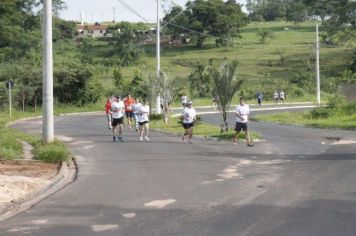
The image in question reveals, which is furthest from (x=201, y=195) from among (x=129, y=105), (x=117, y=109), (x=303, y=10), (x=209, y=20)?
(x=209, y=20)

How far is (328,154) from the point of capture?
19781 millimetres

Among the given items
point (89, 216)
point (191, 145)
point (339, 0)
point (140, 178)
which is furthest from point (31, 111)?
point (89, 216)

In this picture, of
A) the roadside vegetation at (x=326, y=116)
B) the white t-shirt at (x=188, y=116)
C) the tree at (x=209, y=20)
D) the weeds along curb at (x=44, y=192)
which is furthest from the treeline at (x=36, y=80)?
the tree at (x=209, y=20)

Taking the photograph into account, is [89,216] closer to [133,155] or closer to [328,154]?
[133,155]

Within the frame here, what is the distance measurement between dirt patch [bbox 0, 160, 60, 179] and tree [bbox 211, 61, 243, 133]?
1251 cm

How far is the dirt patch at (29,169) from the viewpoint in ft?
46.5

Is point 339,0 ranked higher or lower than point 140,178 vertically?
higher

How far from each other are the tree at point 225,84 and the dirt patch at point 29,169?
12.5 m

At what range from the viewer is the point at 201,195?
1178 cm

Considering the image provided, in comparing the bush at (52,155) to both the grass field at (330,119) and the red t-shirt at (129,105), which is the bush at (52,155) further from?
the grass field at (330,119)

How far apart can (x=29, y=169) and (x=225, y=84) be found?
45.8 ft

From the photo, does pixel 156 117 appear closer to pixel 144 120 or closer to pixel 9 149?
pixel 144 120

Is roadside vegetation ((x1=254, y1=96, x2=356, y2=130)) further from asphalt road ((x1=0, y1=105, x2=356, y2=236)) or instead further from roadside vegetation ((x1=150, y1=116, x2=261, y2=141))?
asphalt road ((x1=0, y1=105, x2=356, y2=236))

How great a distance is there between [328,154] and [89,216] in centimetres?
1145
